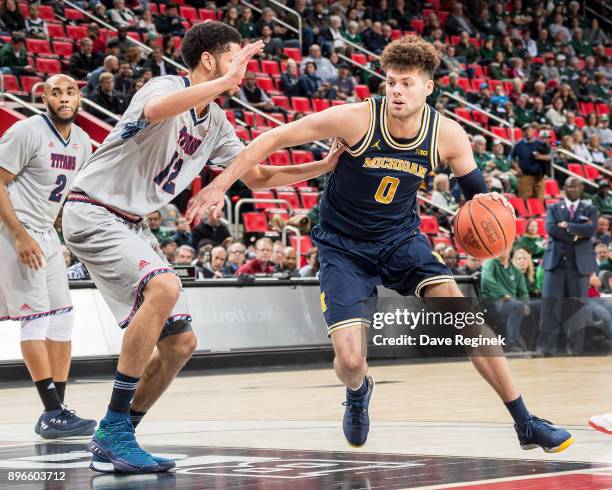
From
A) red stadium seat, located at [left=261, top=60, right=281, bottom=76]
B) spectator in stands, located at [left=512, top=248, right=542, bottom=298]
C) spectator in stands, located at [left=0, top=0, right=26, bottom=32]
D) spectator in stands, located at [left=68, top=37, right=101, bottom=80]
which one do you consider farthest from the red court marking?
red stadium seat, located at [left=261, top=60, right=281, bottom=76]

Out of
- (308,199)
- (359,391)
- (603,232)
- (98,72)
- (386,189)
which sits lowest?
(603,232)

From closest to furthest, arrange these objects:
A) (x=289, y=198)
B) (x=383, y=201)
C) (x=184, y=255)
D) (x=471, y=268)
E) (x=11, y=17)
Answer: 1. (x=383, y=201)
2. (x=184, y=255)
3. (x=471, y=268)
4. (x=11, y=17)
5. (x=289, y=198)

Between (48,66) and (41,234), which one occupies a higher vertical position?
(41,234)

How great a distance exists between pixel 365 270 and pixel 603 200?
15.1m

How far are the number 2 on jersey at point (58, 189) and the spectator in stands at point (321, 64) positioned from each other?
1388cm

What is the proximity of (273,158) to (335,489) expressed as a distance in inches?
521

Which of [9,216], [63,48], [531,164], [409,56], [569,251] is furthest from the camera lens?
[531,164]

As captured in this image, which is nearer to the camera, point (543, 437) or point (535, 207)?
point (543, 437)

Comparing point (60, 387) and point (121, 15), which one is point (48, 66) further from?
point (60, 387)

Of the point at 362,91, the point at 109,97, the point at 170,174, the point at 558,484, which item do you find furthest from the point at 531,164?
the point at 558,484

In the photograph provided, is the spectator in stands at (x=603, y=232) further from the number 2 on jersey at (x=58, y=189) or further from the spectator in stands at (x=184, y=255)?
the number 2 on jersey at (x=58, y=189)

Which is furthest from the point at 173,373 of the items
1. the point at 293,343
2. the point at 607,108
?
the point at 607,108

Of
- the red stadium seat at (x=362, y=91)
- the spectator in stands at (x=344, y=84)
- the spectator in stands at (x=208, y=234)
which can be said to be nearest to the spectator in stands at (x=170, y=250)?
the spectator in stands at (x=208, y=234)

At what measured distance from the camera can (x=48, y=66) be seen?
17297 mm
